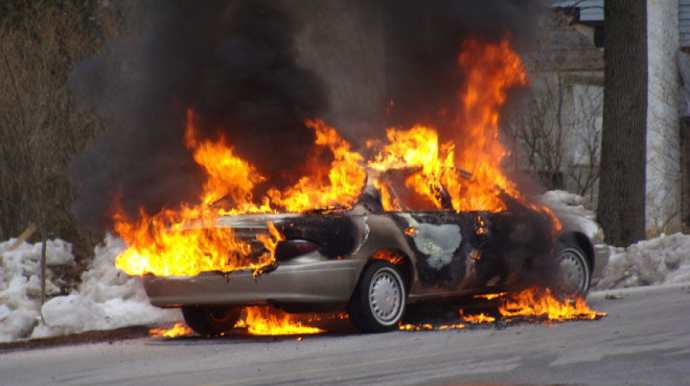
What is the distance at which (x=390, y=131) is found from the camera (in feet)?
39.1

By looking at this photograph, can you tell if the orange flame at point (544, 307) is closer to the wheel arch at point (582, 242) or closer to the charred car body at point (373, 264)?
the charred car body at point (373, 264)

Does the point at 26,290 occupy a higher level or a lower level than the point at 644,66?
lower

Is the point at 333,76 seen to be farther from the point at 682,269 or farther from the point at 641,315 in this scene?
the point at 682,269

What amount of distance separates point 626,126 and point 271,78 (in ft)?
24.2

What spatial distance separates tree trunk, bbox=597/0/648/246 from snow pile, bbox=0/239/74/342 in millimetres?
8116

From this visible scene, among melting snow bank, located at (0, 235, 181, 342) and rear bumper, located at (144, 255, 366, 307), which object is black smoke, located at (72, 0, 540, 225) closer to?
melting snow bank, located at (0, 235, 181, 342)

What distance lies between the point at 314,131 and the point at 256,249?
2.40 m

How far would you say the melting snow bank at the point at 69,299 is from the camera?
1137 centimetres

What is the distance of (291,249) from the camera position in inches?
372

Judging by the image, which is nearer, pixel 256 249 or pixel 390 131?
pixel 256 249

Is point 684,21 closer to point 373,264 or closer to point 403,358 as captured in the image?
point 373,264

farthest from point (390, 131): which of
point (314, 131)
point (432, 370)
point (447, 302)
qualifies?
point (432, 370)

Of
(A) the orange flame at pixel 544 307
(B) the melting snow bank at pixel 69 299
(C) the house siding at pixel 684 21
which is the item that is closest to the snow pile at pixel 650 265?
(A) the orange flame at pixel 544 307

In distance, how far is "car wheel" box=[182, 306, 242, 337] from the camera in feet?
34.7
